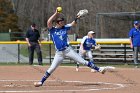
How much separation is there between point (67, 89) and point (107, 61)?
13.3 meters

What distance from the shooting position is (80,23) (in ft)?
137

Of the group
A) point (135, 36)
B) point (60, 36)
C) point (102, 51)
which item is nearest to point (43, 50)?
point (102, 51)

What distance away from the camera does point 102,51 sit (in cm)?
2591

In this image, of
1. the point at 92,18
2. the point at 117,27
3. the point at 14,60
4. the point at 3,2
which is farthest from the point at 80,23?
the point at 3,2

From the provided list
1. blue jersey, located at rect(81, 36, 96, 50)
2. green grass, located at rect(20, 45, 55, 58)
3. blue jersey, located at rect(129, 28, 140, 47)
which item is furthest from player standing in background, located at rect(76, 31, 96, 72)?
green grass, located at rect(20, 45, 55, 58)

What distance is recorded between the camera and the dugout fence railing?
2511 centimetres

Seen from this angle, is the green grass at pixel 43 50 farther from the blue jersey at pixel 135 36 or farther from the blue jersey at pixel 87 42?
the blue jersey at pixel 87 42

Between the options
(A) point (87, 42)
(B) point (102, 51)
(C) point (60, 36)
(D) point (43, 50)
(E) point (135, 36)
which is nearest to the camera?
(C) point (60, 36)

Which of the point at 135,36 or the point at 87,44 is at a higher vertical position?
the point at 135,36

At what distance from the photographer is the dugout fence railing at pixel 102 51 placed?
2511 centimetres

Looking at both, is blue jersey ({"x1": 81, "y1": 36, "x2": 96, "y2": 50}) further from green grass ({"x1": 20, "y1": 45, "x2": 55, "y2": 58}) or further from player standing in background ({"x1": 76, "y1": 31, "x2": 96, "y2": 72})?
green grass ({"x1": 20, "y1": 45, "x2": 55, "y2": 58})

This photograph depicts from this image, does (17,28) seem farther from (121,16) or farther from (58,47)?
(58,47)

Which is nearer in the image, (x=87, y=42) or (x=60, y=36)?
(x=60, y=36)

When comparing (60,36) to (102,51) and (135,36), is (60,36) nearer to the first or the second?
(135,36)
